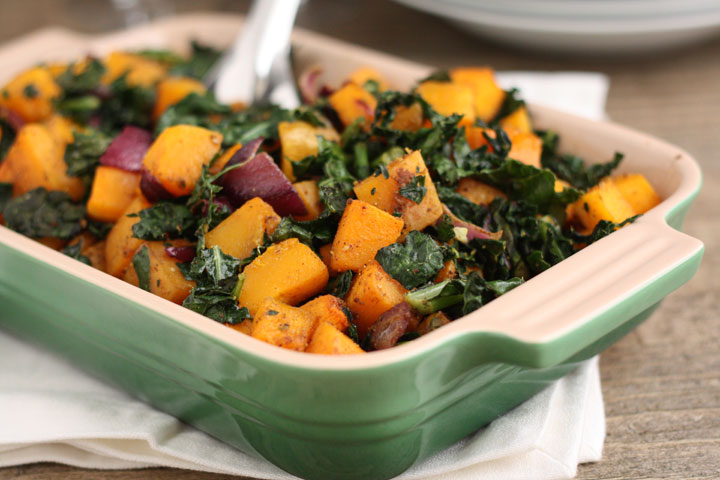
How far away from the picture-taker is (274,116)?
2.00 m

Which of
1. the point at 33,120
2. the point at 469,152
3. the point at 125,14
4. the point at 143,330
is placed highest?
the point at 469,152

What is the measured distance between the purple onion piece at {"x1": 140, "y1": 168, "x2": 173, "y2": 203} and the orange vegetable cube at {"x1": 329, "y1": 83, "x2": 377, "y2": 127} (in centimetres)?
48

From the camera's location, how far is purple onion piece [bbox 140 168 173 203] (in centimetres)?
172

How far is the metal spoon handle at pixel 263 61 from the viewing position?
7.96 ft

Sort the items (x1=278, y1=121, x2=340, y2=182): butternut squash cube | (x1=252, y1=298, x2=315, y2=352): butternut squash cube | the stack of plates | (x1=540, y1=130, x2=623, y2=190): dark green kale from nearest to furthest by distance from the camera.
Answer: (x1=252, y1=298, x2=315, y2=352): butternut squash cube < (x1=278, y1=121, x2=340, y2=182): butternut squash cube < (x1=540, y1=130, x2=623, y2=190): dark green kale < the stack of plates

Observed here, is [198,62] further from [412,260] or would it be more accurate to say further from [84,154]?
[412,260]

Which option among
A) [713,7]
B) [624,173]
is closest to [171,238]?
[624,173]

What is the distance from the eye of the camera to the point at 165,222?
1.69 meters

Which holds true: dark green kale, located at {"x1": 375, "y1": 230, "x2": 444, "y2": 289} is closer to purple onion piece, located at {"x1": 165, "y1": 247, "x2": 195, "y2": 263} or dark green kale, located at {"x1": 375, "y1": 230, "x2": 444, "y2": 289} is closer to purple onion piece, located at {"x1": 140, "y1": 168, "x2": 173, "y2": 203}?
purple onion piece, located at {"x1": 165, "y1": 247, "x2": 195, "y2": 263}

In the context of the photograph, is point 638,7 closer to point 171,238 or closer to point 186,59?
point 186,59

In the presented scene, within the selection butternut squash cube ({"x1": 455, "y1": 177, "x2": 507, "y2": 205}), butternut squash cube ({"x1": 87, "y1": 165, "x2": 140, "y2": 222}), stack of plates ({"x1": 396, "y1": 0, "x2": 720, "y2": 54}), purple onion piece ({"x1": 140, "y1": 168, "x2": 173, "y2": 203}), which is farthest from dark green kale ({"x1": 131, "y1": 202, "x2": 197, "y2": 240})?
stack of plates ({"x1": 396, "y1": 0, "x2": 720, "y2": 54})

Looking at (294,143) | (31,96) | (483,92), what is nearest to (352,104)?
(294,143)

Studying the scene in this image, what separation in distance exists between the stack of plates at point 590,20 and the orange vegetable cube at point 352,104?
42.5 inches

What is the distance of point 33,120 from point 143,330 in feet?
3.87
